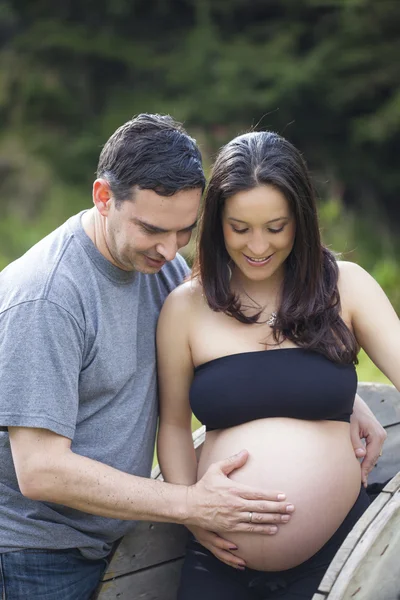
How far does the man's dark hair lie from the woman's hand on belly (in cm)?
85

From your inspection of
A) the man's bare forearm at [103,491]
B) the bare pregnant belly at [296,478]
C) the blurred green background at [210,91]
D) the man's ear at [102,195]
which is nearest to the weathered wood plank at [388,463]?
the bare pregnant belly at [296,478]

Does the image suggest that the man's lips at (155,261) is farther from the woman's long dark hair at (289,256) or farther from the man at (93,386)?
the woman's long dark hair at (289,256)

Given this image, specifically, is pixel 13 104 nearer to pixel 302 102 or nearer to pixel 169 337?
pixel 302 102

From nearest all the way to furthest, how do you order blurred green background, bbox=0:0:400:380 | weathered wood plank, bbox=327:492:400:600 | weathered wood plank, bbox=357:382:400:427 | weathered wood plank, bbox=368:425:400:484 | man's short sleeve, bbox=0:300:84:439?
weathered wood plank, bbox=327:492:400:600 → man's short sleeve, bbox=0:300:84:439 → weathered wood plank, bbox=368:425:400:484 → weathered wood plank, bbox=357:382:400:427 → blurred green background, bbox=0:0:400:380

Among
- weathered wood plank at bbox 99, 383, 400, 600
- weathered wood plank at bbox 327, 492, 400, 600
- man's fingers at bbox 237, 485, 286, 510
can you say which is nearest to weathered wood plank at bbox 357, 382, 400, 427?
weathered wood plank at bbox 99, 383, 400, 600

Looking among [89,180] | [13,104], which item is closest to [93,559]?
[89,180]

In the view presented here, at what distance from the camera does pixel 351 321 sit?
233 cm

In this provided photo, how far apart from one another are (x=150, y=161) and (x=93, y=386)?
1.84 ft

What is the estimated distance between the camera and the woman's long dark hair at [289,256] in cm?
221

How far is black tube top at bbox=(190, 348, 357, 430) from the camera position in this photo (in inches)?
88.0

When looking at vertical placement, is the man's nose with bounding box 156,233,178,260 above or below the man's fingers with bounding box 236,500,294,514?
above

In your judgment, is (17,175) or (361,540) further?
(17,175)

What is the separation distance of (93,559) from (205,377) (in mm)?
559

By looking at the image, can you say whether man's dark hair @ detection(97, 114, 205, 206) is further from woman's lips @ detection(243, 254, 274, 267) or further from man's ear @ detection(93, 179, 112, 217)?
woman's lips @ detection(243, 254, 274, 267)
